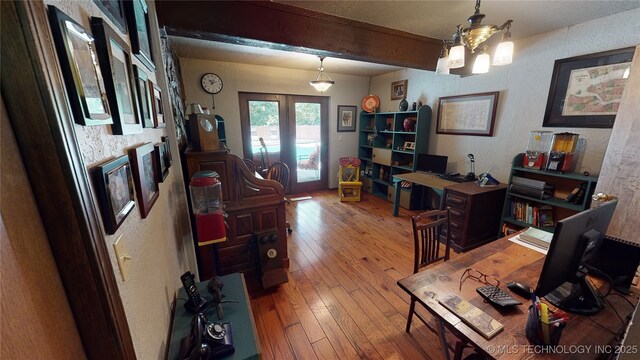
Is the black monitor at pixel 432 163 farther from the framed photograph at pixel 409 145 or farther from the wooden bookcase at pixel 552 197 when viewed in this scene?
the wooden bookcase at pixel 552 197

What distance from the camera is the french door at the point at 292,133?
4363 mm

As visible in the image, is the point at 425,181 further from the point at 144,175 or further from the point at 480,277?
the point at 144,175

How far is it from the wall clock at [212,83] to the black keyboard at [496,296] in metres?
4.29

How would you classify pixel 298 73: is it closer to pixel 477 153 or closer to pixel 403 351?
pixel 477 153

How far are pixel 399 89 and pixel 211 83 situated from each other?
337 centimetres

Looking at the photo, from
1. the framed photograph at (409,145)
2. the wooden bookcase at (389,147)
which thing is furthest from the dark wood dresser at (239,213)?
the framed photograph at (409,145)

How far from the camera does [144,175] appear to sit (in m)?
0.94

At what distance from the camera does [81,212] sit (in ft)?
1.60

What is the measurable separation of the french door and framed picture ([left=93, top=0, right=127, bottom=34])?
11.2 ft

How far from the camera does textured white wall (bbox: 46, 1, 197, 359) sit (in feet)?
2.01

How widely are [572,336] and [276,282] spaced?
6.35 ft

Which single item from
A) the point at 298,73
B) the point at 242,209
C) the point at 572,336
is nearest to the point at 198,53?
the point at 298,73

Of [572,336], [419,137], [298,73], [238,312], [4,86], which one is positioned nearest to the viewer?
[4,86]

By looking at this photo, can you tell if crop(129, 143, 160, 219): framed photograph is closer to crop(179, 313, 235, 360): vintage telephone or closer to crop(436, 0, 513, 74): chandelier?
crop(179, 313, 235, 360): vintage telephone
